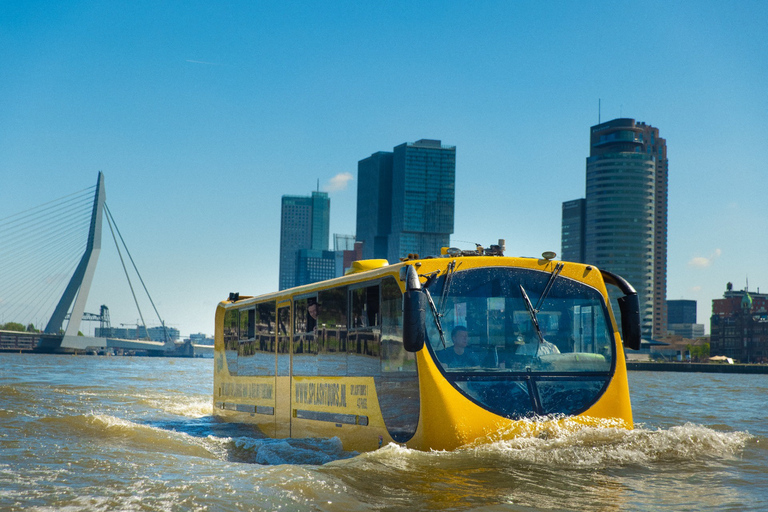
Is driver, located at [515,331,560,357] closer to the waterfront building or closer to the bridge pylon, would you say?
the bridge pylon

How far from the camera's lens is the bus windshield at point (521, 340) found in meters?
8.64

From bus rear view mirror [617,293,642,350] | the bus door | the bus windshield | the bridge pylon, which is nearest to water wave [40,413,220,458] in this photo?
the bus door

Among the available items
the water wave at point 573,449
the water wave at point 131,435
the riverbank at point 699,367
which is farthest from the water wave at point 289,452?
the riverbank at point 699,367

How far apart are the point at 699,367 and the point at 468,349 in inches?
4629

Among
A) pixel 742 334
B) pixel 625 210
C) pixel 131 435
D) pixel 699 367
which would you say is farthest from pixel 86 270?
pixel 625 210

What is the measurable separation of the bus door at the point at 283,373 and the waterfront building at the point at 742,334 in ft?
478

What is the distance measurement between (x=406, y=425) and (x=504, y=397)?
1001 millimetres

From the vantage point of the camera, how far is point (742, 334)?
14988cm

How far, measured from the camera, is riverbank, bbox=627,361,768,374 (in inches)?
4375

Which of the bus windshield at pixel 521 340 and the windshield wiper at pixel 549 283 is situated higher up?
the windshield wiper at pixel 549 283

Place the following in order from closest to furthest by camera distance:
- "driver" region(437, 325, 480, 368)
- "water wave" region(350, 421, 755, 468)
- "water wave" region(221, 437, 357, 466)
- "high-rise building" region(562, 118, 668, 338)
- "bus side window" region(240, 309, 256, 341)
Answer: "water wave" region(350, 421, 755, 468), "driver" region(437, 325, 480, 368), "water wave" region(221, 437, 357, 466), "bus side window" region(240, 309, 256, 341), "high-rise building" region(562, 118, 668, 338)

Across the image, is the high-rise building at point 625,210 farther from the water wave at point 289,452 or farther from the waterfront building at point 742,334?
the water wave at point 289,452

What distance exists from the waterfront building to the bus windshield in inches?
5795

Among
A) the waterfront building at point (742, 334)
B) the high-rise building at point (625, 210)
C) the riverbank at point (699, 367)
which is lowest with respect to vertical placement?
the riverbank at point (699, 367)
